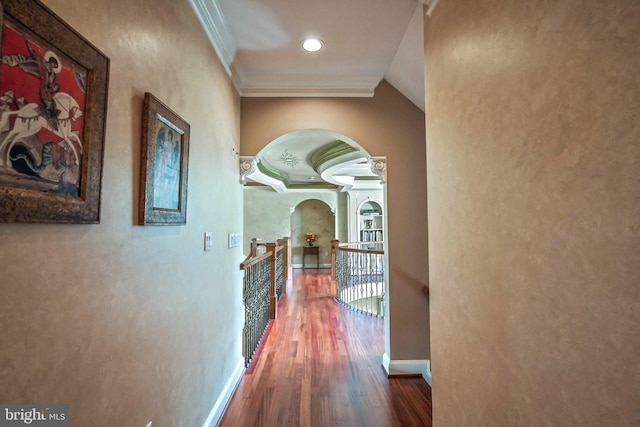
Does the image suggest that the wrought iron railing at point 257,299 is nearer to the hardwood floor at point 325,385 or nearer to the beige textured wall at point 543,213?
the hardwood floor at point 325,385

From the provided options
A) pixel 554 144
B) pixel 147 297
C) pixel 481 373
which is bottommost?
pixel 481 373

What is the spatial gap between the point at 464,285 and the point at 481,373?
319 millimetres

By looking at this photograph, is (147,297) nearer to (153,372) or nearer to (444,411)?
(153,372)

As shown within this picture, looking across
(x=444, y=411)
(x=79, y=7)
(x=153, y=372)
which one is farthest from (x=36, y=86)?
(x=444, y=411)

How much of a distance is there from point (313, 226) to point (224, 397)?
25.8 ft

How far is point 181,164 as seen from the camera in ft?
4.84

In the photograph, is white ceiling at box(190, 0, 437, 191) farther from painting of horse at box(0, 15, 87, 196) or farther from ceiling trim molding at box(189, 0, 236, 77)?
painting of horse at box(0, 15, 87, 196)

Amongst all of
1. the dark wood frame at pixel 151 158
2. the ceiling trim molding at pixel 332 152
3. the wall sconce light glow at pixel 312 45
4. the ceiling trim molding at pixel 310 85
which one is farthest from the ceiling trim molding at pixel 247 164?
the ceiling trim molding at pixel 332 152

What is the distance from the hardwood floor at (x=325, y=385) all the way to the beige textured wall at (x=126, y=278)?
1.68 feet

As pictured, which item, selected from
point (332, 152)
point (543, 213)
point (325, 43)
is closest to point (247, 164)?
point (325, 43)

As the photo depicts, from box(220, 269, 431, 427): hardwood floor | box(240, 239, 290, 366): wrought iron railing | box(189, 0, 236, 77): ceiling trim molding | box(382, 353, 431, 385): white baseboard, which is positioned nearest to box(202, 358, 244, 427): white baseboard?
box(220, 269, 431, 427): hardwood floor

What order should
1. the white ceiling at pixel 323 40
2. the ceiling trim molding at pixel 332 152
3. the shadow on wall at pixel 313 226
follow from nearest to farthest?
the white ceiling at pixel 323 40 → the ceiling trim molding at pixel 332 152 → the shadow on wall at pixel 313 226

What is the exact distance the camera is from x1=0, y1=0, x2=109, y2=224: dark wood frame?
2.13 feet

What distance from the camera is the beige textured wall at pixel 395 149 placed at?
2.67 metres
